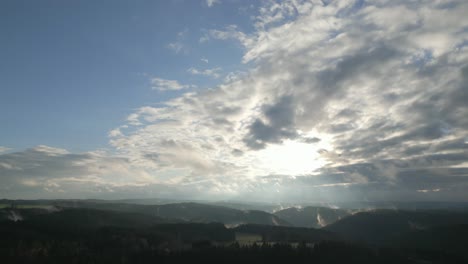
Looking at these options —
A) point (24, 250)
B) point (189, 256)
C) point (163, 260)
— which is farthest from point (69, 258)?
point (189, 256)

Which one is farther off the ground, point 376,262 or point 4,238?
point 4,238

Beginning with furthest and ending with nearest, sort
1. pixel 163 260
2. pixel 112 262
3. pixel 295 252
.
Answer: pixel 295 252
pixel 163 260
pixel 112 262

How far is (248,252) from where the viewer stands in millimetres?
196375

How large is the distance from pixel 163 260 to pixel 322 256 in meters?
103

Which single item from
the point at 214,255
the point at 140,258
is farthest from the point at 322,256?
the point at 140,258

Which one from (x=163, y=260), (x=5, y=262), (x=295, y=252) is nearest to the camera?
(x=5, y=262)

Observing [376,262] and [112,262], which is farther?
[376,262]

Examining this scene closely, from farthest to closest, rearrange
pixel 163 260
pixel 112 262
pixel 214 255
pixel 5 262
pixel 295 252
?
1. pixel 295 252
2. pixel 214 255
3. pixel 163 260
4. pixel 112 262
5. pixel 5 262

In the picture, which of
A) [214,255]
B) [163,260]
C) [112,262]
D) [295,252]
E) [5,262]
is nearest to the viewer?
[5,262]

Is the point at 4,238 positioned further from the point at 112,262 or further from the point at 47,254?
the point at 112,262

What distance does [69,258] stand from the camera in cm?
15588

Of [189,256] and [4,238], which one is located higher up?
[4,238]

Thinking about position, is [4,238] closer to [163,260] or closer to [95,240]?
[95,240]

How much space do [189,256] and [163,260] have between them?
52.8ft
